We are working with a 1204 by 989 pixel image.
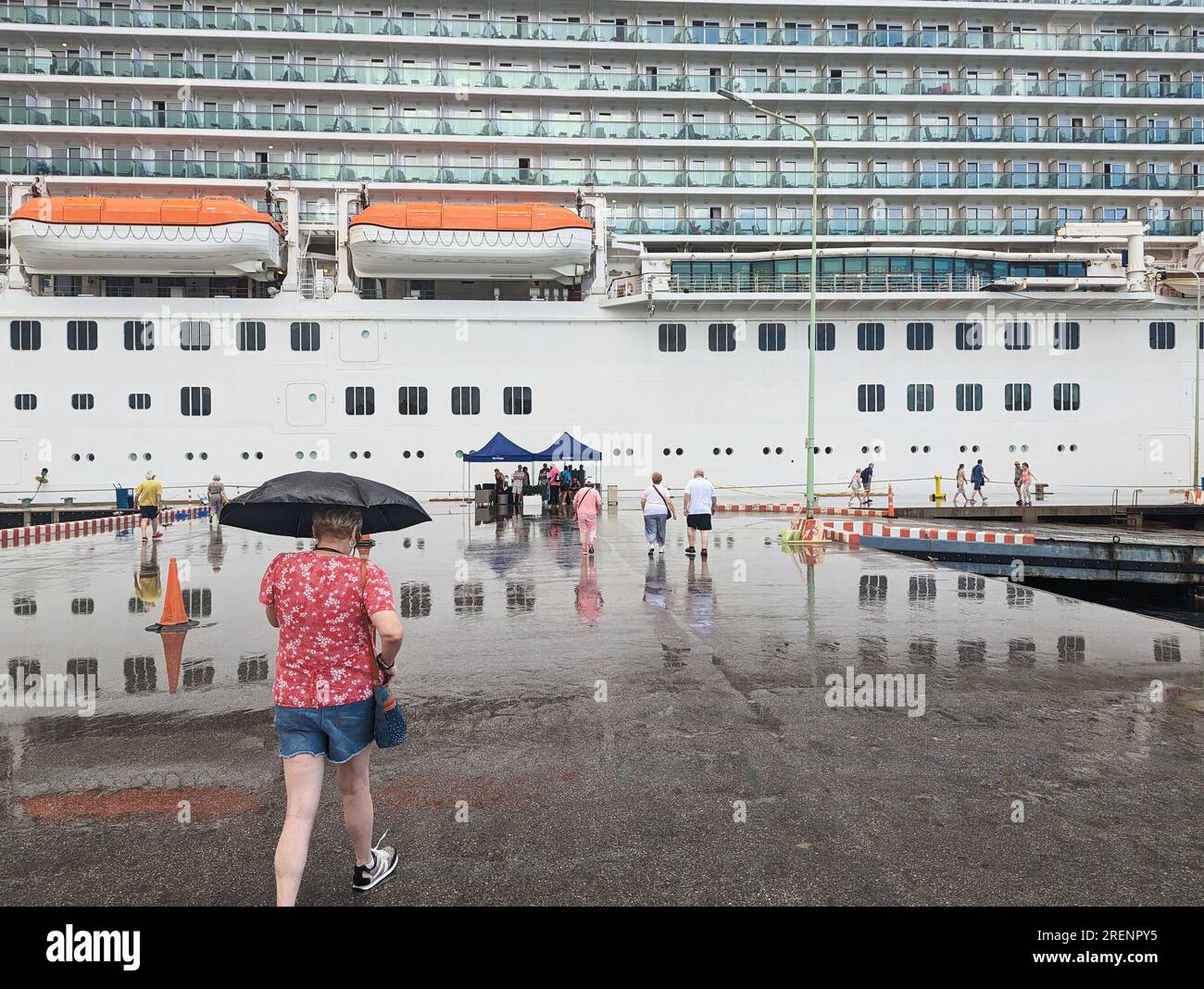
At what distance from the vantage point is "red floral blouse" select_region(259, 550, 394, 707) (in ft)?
11.5

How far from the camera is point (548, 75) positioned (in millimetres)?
34156

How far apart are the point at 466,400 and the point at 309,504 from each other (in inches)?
1084

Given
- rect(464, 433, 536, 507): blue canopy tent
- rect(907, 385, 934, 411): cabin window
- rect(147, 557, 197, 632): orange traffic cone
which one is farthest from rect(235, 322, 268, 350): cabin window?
rect(907, 385, 934, 411): cabin window

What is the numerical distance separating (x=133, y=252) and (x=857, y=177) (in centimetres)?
2642

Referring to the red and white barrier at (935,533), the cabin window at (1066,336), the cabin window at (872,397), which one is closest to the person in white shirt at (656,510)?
the red and white barrier at (935,533)

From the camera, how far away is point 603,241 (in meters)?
31.4

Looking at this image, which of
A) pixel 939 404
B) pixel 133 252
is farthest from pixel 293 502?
pixel 939 404

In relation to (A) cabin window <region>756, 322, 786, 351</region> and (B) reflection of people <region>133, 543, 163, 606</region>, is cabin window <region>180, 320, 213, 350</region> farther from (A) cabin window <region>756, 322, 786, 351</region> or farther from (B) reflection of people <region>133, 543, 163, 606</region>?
(A) cabin window <region>756, 322, 786, 351</region>

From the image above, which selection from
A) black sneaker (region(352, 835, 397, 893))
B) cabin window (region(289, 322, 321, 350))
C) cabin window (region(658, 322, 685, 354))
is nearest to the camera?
black sneaker (region(352, 835, 397, 893))

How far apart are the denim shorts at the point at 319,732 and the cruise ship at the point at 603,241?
27.4m

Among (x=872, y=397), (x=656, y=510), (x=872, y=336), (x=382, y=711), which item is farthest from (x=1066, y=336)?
(x=382, y=711)

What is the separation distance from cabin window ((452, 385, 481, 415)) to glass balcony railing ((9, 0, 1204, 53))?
1398cm

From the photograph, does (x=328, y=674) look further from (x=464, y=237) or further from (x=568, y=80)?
(x=568, y=80)
